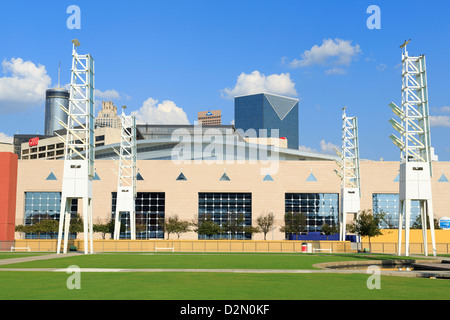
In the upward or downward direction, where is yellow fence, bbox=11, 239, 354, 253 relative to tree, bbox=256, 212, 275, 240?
downward

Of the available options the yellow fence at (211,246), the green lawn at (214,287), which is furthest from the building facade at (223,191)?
the green lawn at (214,287)

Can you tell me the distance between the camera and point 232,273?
26719 mm

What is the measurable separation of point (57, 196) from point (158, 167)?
19542mm

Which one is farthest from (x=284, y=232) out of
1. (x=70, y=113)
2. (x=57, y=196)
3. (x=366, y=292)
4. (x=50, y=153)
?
(x=50, y=153)

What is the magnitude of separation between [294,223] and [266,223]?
15.5 feet

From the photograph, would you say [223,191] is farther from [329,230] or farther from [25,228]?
[25,228]

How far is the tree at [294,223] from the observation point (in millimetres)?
88375

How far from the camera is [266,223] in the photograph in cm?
8919

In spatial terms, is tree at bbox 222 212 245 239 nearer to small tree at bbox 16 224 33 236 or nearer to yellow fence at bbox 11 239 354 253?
yellow fence at bbox 11 239 354 253

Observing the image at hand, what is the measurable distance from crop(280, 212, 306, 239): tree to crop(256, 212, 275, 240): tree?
7.30ft

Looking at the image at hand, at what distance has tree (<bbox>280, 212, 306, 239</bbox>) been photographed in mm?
88375

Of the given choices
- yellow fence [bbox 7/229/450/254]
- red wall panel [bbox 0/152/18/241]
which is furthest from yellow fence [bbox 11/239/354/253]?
red wall panel [bbox 0/152/18/241]

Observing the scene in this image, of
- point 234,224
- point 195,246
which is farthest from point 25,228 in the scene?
point 195,246
